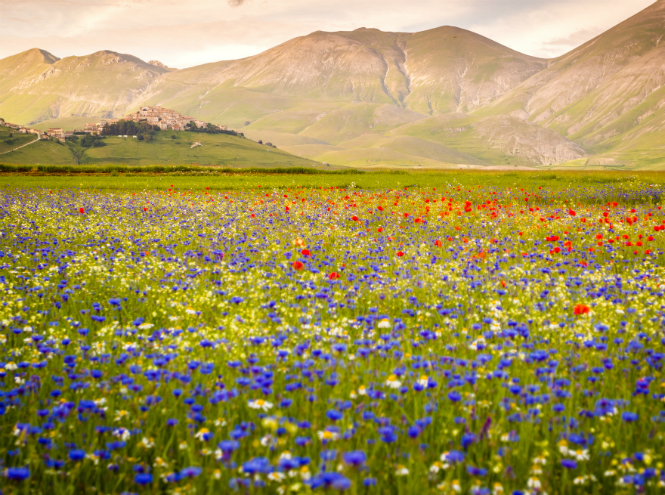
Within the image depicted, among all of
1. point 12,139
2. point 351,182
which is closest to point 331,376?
point 351,182

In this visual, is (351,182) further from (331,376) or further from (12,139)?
(12,139)

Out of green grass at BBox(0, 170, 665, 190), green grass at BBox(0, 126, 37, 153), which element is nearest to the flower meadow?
green grass at BBox(0, 170, 665, 190)

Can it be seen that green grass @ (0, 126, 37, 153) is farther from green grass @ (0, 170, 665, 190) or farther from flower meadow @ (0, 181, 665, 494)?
flower meadow @ (0, 181, 665, 494)

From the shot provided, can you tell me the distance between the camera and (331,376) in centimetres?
338

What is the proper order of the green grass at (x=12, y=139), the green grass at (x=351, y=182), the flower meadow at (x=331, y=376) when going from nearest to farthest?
the flower meadow at (x=331, y=376) < the green grass at (x=351, y=182) < the green grass at (x=12, y=139)

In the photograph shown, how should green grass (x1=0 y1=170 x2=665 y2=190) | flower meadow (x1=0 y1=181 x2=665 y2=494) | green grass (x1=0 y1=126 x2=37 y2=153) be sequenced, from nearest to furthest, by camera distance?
flower meadow (x1=0 y1=181 x2=665 y2=494)
green grass (x1=0 y1=170 x2=665 y2=190)
green grass (x1=0 y1=126 x2=37 y2=153)

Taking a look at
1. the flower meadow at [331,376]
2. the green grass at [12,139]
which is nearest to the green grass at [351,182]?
the flower meadow at [331,376]

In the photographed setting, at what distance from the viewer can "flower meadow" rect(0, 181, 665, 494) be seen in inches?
109

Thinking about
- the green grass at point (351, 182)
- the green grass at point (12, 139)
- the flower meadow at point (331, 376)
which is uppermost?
the green grass at point (12, 139)

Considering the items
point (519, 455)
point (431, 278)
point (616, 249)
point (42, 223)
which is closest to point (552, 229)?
point (616, 249)

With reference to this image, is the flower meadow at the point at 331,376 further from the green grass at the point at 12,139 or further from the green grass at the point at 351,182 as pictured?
the green grass at the point at 12,139

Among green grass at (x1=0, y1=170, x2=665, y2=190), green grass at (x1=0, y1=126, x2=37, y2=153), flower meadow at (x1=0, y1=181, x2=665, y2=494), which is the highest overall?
green grass at (x1=0, y1=126, x2=37, y2=153)

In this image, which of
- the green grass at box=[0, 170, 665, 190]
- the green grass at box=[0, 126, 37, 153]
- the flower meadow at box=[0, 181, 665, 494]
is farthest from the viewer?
the green grass at box=[0, 126, 37, 153]

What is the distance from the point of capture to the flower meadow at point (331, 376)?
2.78m
